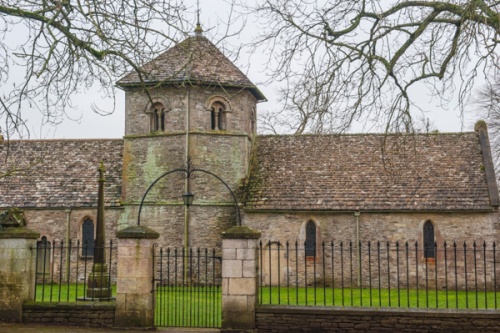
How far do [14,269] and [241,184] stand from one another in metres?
14.5

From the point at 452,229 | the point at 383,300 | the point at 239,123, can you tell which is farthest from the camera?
the point at 239,123

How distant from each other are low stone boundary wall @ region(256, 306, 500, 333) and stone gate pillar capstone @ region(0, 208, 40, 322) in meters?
4.86

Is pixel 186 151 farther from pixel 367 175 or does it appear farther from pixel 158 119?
pixel 367 175

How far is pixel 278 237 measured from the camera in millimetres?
26422

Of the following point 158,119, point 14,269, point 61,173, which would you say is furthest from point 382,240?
point 14,269

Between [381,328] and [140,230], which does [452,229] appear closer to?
[381,328]

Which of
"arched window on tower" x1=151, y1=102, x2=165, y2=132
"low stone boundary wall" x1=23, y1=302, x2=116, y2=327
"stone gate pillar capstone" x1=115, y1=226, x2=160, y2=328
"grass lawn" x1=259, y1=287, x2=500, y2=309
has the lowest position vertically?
"grass lawn" x1=259, y1=287, x2=500, y2=309

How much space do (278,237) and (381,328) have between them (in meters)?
14.1

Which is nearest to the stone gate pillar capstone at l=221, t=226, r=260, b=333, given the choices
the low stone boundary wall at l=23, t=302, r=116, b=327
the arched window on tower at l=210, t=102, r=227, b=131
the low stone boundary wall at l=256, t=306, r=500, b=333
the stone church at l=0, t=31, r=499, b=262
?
the low stone boundary wall at l=256, t=306, r=500, b=333

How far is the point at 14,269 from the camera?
13562 mm

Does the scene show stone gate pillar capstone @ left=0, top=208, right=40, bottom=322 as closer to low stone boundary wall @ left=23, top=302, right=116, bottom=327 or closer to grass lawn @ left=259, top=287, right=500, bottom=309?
low stone boundary wall @ left=23, top=302, right=116, bottom=327

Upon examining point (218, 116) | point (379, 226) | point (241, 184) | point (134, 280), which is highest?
point (218, 116)

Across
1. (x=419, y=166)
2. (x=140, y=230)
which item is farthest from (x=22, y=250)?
(x=419, y=166)

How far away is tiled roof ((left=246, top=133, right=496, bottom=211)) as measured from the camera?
2622cm
